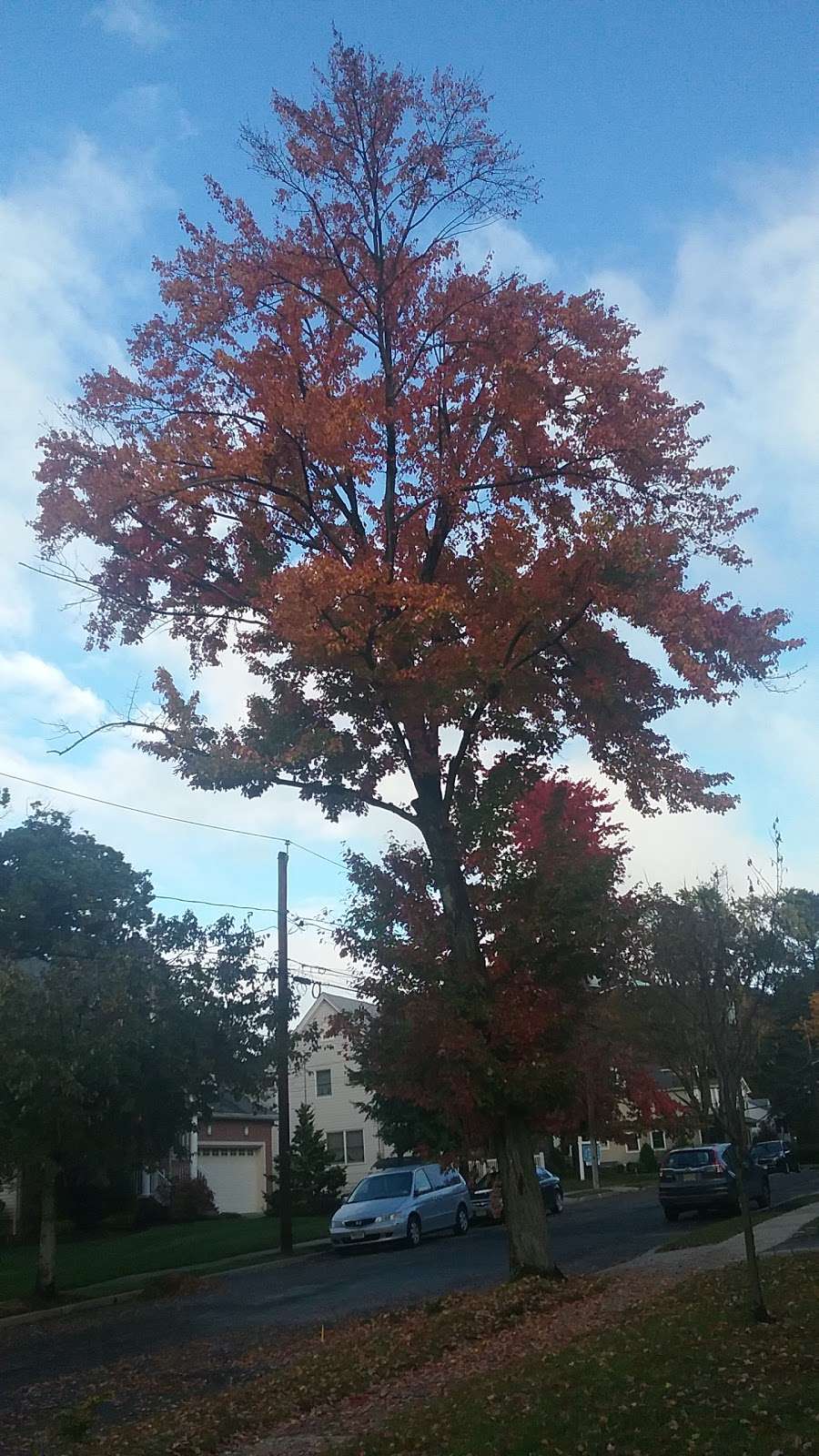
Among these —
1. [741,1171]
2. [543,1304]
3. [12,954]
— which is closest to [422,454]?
[741,1171]

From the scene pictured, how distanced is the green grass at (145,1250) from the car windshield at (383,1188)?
240 cm

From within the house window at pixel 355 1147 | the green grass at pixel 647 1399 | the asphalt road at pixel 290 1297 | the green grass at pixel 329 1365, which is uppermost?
the house window at pixel 355 1147

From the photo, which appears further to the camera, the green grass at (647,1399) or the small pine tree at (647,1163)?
the small pine tree at (647,1163)

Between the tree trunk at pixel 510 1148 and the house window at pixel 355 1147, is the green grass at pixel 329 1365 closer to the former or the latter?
the tree trunk at pixel 510 1148

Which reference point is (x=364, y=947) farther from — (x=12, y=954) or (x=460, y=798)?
(x=12, y=954)

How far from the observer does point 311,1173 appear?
38.2 m

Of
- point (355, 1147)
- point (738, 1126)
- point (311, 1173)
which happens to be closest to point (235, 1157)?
point (311, 1173)

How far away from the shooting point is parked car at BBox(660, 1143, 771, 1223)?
1003 inches

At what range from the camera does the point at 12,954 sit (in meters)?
23.6

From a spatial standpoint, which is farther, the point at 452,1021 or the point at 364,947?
the point at 364,947

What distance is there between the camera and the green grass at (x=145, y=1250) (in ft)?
78.4

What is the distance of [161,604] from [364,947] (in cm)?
457

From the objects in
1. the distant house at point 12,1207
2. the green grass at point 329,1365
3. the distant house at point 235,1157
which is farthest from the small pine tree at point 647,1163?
the green grass at point 329,1365

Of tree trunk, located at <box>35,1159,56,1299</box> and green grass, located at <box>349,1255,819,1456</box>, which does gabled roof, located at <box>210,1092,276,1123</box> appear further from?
→ green grass, located at <box>349,1255,819,1456</box>
